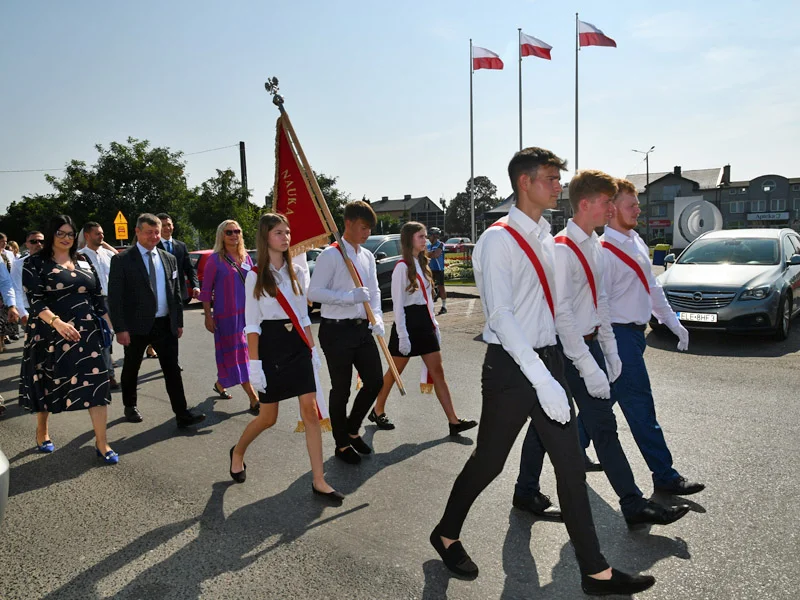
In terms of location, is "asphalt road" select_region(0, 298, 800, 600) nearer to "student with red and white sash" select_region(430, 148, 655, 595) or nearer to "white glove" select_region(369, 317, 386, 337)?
"student with red and white sash" select_region(430, 148, 655, 595)

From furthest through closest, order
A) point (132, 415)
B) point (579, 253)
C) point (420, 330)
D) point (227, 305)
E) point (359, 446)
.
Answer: point (227, 305), point (132, 415), point (420, 330), point (359, 446), point (579, 253)

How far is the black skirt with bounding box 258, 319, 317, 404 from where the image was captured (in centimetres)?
409

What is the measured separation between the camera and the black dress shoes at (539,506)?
3701 mm

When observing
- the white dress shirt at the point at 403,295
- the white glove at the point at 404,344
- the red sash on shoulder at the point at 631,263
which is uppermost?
the red sash on shoulder at the point at 631,263

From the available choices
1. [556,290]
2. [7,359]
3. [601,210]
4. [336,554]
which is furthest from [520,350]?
[7,359]

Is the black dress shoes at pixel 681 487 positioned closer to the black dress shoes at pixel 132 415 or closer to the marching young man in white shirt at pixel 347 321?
the marching young man in white shirt at pixel 347 321

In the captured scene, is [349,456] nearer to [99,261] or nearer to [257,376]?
[257,376]

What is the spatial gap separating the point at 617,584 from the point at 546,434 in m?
0.70

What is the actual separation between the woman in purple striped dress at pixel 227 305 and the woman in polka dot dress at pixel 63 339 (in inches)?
52.9

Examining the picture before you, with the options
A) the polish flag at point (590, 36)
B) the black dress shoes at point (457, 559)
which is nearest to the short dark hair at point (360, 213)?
the black dress shoes at point (457, 559)

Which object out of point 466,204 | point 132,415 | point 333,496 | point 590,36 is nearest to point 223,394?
point 132,415

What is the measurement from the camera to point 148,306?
5.90m

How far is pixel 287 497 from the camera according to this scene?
4.12 metres

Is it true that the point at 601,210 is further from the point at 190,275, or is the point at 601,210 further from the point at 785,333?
the point at 785,333
